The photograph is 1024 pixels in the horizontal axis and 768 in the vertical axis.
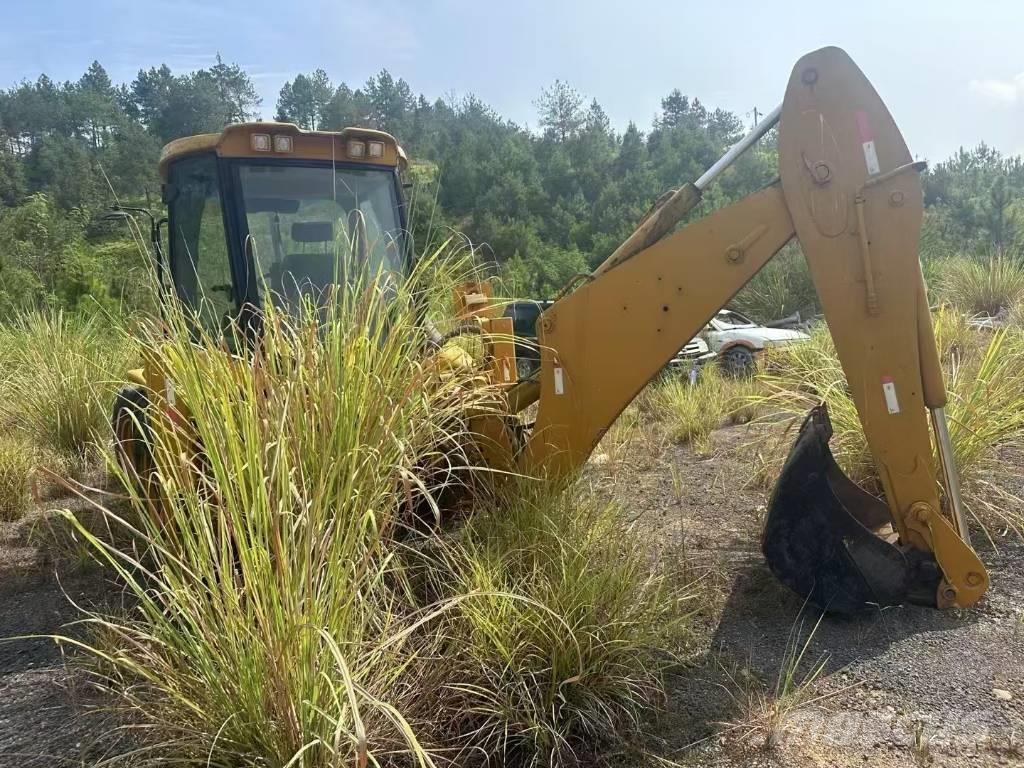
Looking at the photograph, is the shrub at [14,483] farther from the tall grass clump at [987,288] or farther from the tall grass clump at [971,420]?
the tall grass clump at [987,288]

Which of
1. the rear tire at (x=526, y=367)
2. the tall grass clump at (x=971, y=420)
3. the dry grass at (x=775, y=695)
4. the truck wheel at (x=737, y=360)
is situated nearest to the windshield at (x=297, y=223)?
the rear tire at (x=526, y=367)

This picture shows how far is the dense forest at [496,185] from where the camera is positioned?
50.3 feet

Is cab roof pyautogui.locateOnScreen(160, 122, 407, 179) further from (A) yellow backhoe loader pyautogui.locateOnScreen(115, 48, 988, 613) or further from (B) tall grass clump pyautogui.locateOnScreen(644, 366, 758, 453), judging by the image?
(B) tall grass clump pyautogui.locateOnScreen(644, 366, 758, 453)

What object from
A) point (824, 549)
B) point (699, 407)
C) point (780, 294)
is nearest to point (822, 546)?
point (824, 549)

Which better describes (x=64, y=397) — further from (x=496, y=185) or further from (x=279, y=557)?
(x=496, y=185)

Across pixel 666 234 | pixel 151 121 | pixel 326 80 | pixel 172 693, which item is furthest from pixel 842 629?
pixel 326 80

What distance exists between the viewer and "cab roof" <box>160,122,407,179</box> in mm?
3617

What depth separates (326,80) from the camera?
74.6m

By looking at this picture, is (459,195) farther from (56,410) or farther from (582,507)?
(582,507)

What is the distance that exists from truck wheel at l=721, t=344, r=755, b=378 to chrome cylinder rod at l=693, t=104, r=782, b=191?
8.11m

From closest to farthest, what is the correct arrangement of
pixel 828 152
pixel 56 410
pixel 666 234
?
pixel 828 152
pixel 666 234
pixel 56 410

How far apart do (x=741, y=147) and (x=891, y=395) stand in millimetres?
1175

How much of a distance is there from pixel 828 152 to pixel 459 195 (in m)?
26.5

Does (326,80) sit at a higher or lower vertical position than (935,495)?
higher
